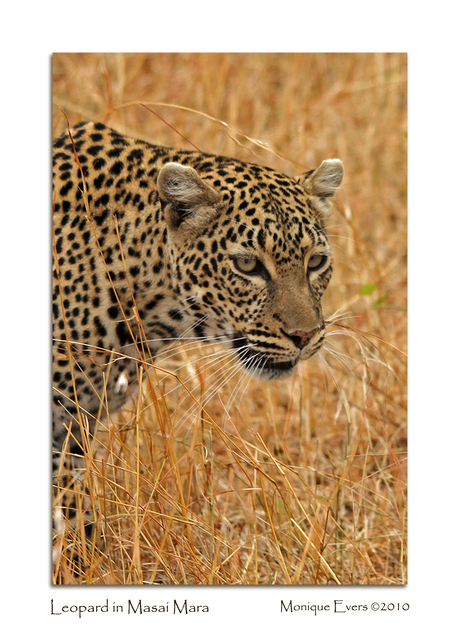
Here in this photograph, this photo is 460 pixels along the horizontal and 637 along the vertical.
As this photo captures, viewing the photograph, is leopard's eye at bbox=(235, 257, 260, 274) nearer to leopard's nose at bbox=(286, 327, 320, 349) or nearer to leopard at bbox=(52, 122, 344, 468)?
leopard at bbox=(52, 122, 344, 468)

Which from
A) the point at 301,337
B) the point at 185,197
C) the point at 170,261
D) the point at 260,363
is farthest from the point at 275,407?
the point at 185,197

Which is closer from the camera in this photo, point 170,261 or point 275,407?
point 170,261

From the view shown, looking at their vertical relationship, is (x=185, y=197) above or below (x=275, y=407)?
above

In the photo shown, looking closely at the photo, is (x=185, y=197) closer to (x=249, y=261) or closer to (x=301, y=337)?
(x=249, y=261)

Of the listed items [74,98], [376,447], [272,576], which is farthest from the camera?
[74,98]

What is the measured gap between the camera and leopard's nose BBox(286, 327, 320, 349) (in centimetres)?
368

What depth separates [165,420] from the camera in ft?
12.9

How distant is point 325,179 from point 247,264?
726 millimetres

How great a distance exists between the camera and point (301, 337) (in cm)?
370

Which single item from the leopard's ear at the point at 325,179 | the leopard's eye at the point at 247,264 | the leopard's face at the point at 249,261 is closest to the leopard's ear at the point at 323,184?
the leopard's ear at the point at 325,179

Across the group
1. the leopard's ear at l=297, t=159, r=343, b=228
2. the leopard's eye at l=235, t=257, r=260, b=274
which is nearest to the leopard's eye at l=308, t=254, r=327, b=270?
the leopard's ear at l=297, t=159, r=343, b=228
